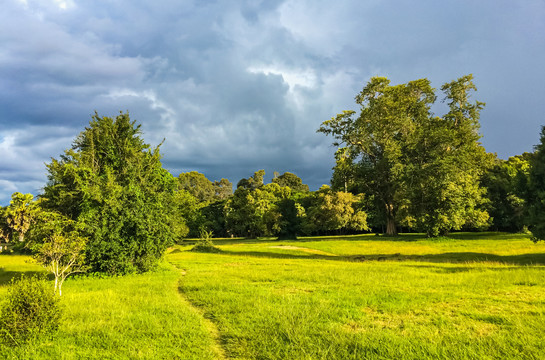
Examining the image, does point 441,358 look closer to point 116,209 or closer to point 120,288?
point 120,288

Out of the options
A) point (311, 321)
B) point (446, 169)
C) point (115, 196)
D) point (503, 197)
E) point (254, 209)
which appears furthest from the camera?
point (254, 209)

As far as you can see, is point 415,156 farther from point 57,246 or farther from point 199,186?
point 199,186

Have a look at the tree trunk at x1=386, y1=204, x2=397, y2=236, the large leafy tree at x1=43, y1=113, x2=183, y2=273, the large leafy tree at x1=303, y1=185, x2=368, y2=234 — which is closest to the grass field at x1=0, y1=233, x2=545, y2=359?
the large leafy tree at x1=43, y1=113, x2=183, y2=273


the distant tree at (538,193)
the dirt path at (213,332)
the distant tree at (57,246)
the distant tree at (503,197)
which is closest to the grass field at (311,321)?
the dirt path at (213,332)

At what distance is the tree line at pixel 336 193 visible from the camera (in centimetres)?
1780

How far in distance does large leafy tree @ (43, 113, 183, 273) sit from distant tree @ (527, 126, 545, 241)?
88.9ft

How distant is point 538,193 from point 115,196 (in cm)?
2988

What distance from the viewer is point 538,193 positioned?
21.8 m

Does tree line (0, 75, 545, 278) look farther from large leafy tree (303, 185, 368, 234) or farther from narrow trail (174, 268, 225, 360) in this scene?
narrow trail (174, 268, 225, 360)

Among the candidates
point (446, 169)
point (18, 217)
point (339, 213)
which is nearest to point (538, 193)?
point (446, 169)

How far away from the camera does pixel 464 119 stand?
49.1m

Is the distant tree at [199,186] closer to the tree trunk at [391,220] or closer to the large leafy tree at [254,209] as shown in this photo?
the large leafy tree at [254,209]

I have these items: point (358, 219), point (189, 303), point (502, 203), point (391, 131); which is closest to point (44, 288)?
point (189, 303)

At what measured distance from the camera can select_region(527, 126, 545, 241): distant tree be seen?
2173 centimetres
